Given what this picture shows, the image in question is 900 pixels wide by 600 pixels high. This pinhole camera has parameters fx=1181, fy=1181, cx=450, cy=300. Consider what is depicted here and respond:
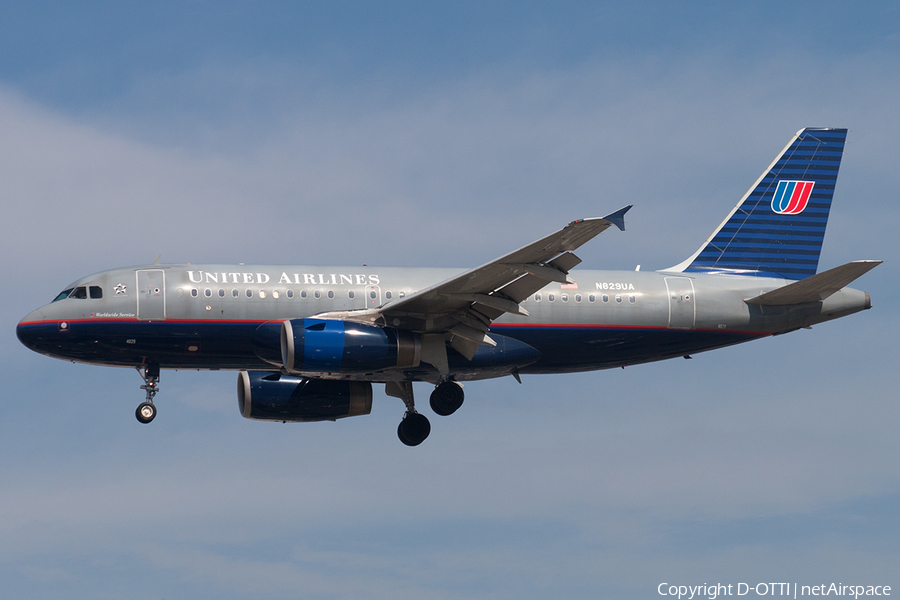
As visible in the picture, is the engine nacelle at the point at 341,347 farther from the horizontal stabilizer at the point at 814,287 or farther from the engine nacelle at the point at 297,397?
the horizontal stabilizer at the point at 814,287

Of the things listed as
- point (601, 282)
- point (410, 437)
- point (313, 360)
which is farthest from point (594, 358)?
point (313, 360)

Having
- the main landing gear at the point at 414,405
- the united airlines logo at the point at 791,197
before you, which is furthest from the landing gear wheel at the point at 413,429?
the united airlines logo at the point at 791,197

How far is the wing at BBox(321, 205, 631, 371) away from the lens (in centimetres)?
2753

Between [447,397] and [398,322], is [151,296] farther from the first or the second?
[447,397]

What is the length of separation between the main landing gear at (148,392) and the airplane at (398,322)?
0.13 feet

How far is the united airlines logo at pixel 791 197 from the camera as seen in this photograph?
39688mm

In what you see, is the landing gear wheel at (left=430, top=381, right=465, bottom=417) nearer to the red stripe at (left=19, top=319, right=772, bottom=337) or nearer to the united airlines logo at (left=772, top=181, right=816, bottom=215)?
the red stripe at (left=19, top=319, right=772, bottom=337)

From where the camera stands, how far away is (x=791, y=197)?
131ft

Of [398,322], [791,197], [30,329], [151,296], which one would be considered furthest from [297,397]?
[791,197]

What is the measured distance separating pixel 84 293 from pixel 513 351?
12.1 metres

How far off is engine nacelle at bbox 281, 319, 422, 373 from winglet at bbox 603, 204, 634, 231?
328 inches

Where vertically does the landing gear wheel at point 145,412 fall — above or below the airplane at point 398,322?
below

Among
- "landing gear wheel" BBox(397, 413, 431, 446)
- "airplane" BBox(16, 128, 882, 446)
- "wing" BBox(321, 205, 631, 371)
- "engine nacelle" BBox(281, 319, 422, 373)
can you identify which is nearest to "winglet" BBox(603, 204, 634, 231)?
"wing" BBox(321, 205, 631, 371)

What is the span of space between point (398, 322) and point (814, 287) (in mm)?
12260
